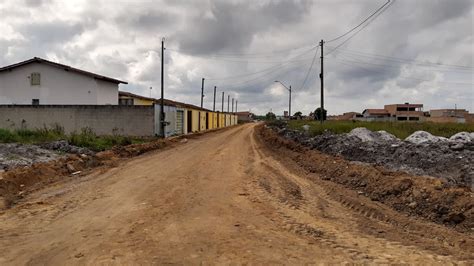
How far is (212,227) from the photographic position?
723 centimetres

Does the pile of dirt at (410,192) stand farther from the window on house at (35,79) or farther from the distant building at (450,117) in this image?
the window on house at (35,79)

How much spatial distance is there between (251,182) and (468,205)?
567 centimetres

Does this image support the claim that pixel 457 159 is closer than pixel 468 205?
No

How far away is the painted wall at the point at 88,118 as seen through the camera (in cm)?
3281

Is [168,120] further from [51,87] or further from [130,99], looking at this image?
[130,99]

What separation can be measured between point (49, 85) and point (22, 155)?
1078 inches

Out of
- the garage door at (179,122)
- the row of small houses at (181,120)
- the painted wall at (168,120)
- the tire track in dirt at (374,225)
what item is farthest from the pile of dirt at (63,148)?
the garage door at (179,122)

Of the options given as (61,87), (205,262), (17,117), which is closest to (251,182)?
(205,262)

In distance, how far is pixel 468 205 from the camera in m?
8.12

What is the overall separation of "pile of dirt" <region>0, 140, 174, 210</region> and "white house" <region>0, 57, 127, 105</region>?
22.6 meters

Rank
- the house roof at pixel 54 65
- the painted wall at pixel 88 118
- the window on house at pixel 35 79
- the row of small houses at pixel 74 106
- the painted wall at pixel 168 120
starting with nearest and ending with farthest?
the painted wall at pixel 88 118, the row of small houses at pixel 74 106, the painted wall at pixel 168 120, the house roof at pixel 54 65, the window on house at pixel 35 79

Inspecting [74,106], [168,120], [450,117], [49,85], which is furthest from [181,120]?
[450,117]

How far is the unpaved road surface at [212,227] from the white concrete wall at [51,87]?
99.2ft

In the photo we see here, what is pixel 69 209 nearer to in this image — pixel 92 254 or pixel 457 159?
pixel 92 254
